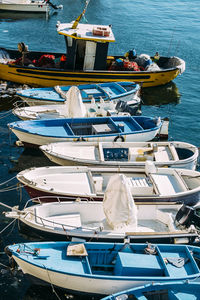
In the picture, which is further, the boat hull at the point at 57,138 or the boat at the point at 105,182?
the boat hull at the point at 57,138

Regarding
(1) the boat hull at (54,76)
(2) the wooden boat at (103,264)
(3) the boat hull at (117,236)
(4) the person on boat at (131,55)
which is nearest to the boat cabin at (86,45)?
(1) the boat hull at (54,76)

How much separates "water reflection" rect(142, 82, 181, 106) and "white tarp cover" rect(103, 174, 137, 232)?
17.0 metres

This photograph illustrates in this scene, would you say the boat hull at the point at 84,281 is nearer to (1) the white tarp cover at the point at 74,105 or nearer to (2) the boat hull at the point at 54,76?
(1) the white tarp cover at the point at 74,105

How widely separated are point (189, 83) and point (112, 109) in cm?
1315

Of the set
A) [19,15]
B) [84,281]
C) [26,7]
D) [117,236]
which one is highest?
[26,7]

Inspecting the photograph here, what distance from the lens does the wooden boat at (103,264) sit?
472 inches

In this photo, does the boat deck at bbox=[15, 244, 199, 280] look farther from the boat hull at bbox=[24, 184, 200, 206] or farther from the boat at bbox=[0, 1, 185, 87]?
the boat at bbox=[0, 1, 185, 87]

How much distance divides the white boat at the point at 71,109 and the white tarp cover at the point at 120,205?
338 inches

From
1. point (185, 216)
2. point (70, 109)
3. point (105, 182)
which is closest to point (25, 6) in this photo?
point (70, 109)

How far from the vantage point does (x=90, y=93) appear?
24.8 metres

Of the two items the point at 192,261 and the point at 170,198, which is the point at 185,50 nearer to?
the point at 170,198

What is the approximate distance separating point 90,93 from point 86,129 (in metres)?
4.24

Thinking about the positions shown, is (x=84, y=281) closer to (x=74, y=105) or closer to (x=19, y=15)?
(x=74, y=105)

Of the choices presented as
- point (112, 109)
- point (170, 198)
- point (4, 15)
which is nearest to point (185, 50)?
point (112, 109)
